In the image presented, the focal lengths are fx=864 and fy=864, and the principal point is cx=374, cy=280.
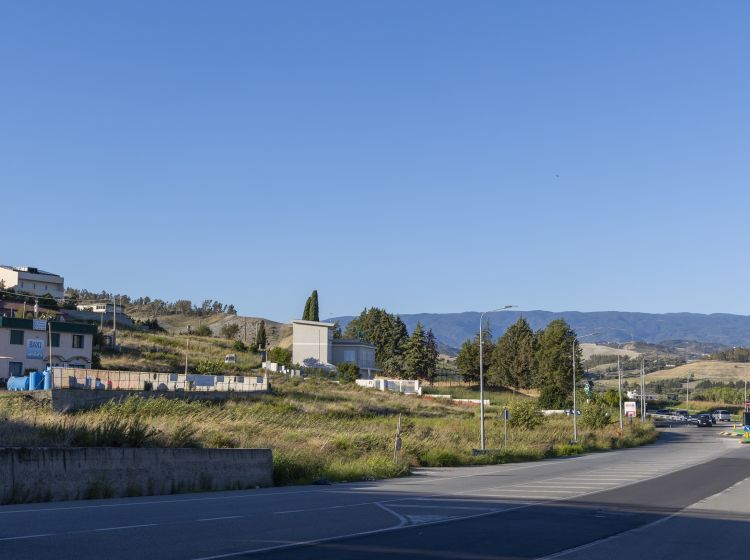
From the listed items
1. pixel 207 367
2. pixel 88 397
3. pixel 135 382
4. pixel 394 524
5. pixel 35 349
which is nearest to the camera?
pixel 394 524

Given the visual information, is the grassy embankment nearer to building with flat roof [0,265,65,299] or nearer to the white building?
the white building

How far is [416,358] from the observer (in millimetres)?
133250

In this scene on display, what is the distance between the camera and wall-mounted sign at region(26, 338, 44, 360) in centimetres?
6662

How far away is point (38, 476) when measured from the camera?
662 inches

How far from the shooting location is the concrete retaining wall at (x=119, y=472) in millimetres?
16438

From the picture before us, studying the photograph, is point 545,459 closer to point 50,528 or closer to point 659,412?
point 50,528

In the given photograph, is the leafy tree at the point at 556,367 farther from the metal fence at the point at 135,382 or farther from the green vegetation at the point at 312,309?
the metal fence at the point at 135,382

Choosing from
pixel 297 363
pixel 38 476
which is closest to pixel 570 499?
pixel 38 476

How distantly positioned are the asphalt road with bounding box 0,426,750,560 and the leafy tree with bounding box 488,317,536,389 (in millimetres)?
104049

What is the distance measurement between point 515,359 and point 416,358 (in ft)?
49.5

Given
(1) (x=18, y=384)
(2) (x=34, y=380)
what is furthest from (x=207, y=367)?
(2) (x=34, y=380)

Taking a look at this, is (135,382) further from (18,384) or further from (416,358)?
(416,358)

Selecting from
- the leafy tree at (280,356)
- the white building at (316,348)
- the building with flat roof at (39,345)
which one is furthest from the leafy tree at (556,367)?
the building with flat roof at (39,345)

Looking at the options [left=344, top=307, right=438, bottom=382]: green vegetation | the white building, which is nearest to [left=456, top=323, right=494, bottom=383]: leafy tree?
[left=344, top=307, right=438, bottom=382]: green vegetation
